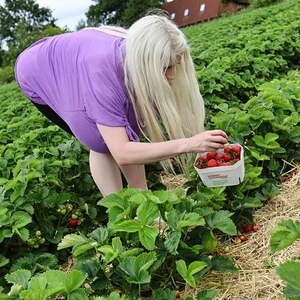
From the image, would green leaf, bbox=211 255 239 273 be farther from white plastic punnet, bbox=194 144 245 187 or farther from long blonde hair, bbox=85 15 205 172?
long blonde hair, bbox=85 15 205 172

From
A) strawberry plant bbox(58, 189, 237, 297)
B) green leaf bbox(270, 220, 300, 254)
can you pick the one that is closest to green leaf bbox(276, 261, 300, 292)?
green leaf bbox(270, 220, 300, 254)

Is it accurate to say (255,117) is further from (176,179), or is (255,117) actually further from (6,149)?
(6,149)

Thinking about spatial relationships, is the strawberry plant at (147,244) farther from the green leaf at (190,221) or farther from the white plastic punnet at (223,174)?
the white plastic punnet at (223,174)

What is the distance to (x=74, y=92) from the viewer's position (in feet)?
8.75

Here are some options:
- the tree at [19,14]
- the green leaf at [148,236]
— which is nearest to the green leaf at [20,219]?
the green leaf at [148,236]

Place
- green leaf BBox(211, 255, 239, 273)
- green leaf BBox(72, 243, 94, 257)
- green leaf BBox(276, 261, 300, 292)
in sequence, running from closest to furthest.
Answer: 1. green leaf BBox(276, 261, 300, 292)
2. green leaf BBox(72, 243, 94, 257)
3. green leaf BBox(211, 255, 239, 273)

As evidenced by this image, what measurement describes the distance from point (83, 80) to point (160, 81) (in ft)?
1.34

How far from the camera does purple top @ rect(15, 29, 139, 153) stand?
8.12ft

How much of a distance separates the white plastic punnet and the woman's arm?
0.16 metres

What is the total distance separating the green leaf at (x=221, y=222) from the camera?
2.10m

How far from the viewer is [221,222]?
84.6 inches

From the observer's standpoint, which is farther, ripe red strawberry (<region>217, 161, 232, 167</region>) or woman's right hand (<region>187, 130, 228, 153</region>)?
ripe red strawberry (<region>217, 161, 232, 167</region>)

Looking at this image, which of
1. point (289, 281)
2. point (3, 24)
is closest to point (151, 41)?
point (289, 281)

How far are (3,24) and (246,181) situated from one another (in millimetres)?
60962
